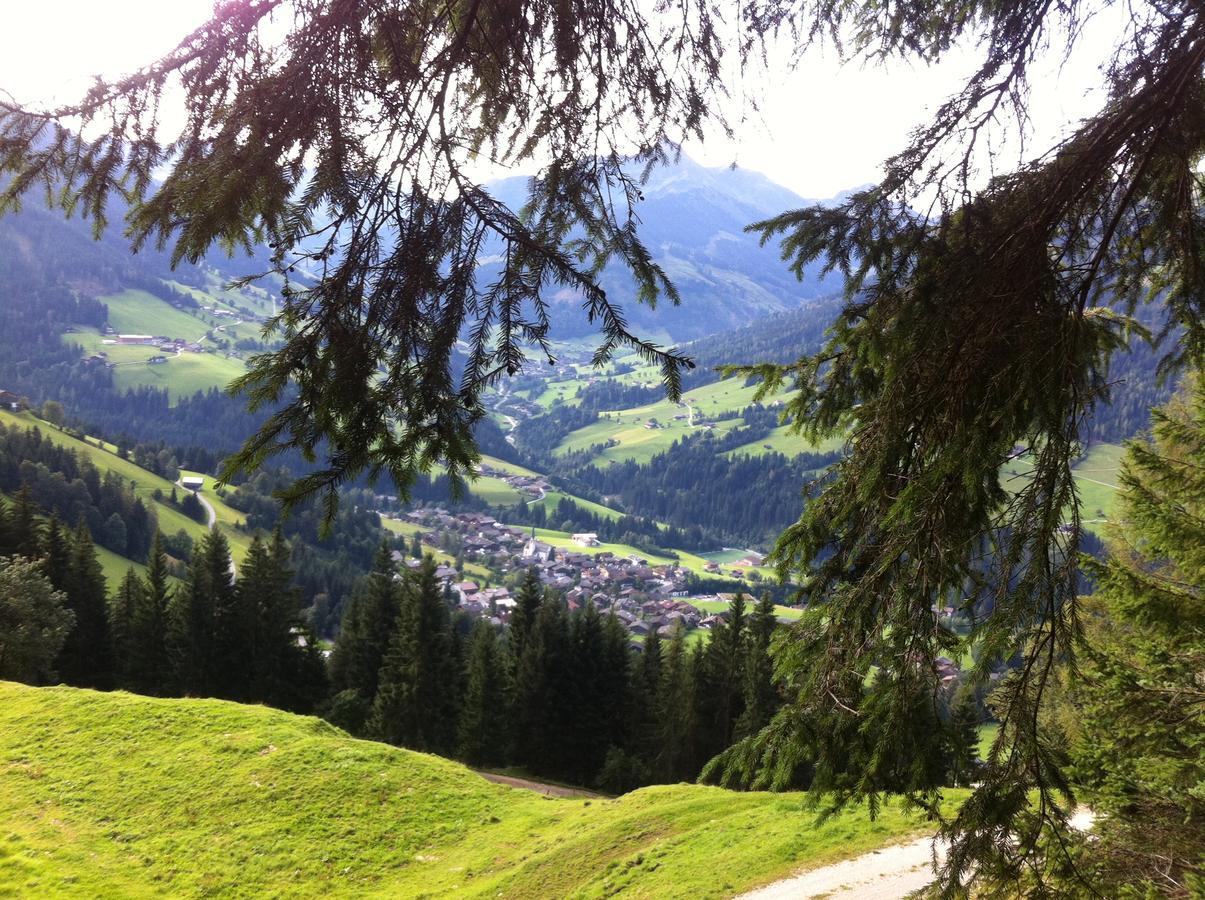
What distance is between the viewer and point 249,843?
14711 mm

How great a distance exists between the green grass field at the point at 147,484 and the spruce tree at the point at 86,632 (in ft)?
196

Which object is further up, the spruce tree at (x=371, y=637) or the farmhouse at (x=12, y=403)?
the farmhouse at (x=12, y=403)

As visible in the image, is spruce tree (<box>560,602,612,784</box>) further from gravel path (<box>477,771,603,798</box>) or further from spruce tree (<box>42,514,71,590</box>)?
spruce tree (<box>42,514,71,590</box>)

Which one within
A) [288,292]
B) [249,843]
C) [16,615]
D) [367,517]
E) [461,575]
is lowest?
[461,575]

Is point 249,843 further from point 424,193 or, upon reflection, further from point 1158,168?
point 1158,168

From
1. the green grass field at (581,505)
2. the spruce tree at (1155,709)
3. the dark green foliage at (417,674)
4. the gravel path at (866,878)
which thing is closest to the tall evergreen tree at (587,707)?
the dark green foliage at (417,674)

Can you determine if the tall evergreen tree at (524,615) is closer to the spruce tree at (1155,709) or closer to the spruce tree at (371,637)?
the spruce tree at (371,637)

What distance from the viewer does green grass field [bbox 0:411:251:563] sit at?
322 feet

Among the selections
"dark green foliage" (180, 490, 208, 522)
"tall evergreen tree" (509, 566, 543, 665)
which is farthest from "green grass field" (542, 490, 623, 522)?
"tall evergreen tree" (509, 566, 543, 665)

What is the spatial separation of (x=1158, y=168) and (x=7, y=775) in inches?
932

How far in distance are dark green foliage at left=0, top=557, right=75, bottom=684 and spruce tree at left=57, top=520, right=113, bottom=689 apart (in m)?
7.61

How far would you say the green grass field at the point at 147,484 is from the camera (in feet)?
322

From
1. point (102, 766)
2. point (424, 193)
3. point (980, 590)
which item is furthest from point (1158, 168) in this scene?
point (102, 766)

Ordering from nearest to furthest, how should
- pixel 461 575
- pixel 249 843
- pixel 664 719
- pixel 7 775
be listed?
pixel 249 843 < pixel 7 775 < pixel 664 719 < pixel 461 575
